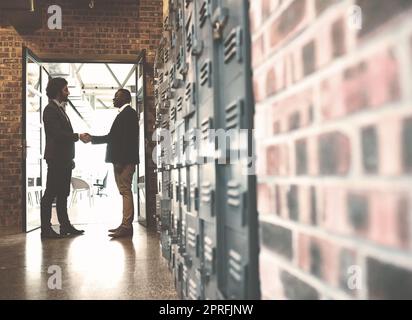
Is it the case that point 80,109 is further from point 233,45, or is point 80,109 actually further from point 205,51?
point 233,45

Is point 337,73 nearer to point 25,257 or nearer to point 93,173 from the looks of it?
point 25,257

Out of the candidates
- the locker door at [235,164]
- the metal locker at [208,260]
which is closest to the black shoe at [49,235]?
the metal locker at [208,260]

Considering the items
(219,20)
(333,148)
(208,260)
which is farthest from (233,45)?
(208,260)

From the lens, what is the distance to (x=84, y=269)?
2.90m

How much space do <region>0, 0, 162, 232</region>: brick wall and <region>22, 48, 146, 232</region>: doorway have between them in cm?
18

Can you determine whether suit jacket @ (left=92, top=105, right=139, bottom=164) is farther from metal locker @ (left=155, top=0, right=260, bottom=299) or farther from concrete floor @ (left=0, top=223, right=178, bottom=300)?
metal locker @ (left=155, top=0, right=260, bottom=299)

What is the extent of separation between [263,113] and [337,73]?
1.11 ft

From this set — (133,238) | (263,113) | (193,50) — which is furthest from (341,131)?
(133,238)

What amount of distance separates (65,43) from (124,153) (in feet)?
6.92

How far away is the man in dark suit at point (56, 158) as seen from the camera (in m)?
4.50

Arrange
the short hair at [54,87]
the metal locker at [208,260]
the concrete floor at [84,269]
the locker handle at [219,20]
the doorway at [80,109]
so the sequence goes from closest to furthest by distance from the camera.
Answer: the locker handle at [219,20] < the metal locker at [208,260] < the concrete floor at [84,269] < the short hair at [54,87] < the doorway at [80,109]

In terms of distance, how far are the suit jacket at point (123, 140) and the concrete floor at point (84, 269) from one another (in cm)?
76

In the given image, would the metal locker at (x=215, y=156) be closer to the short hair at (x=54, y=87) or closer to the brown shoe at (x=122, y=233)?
the brown shoe at (x=122, y=233)

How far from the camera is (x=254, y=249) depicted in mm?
1038
